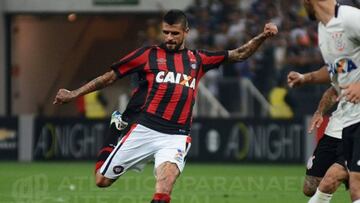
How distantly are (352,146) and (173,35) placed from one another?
2393 mm

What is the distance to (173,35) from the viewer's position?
11062mm

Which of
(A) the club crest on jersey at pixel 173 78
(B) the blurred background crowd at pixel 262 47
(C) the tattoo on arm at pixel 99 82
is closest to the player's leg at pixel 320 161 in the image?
(A) the club crest on jersey at pixel 173 78

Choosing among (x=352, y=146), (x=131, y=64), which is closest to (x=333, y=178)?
(x=352, y=146)

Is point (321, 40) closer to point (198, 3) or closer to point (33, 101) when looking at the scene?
point (198, 3)

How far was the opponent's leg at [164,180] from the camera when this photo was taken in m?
10.4

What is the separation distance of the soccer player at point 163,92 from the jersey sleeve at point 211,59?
0.8 inches

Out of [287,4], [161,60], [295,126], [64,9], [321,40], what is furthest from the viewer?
[64,9]

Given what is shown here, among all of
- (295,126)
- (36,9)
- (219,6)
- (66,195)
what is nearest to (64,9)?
(36,9)

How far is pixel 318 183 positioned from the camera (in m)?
12.0

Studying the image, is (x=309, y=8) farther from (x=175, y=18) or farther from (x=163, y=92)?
(x=163, y=92)

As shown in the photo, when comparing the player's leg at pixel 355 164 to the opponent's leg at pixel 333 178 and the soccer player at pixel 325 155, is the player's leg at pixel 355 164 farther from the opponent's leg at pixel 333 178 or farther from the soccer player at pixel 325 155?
the opponent's leg at pixel 333 178

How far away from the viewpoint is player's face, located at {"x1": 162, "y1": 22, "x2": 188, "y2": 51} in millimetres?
10984

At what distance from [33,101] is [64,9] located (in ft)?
12.3

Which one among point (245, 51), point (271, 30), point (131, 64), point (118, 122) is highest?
point (271, 30)
